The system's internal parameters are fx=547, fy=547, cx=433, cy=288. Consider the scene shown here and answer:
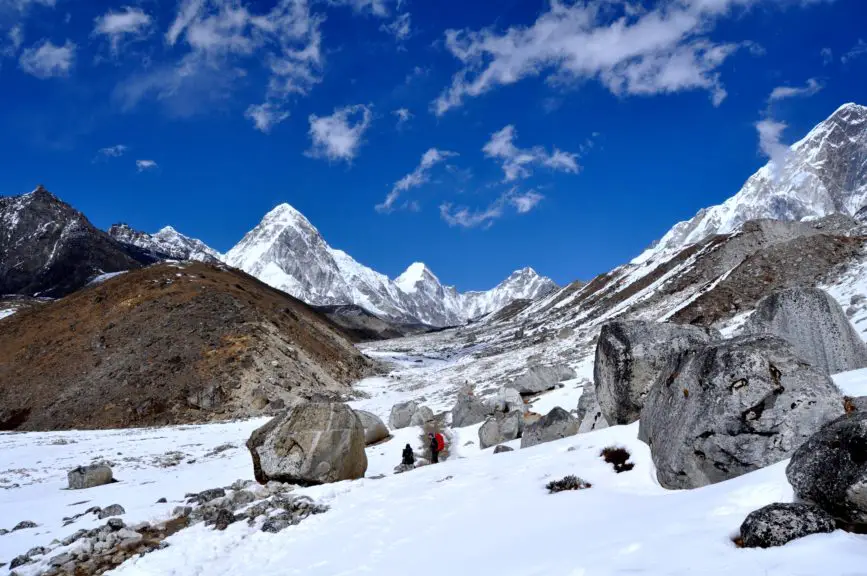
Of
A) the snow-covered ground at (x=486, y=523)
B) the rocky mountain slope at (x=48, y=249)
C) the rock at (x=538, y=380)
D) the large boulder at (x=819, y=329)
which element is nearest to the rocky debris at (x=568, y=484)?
the snow-covered ground at (x=486, y=523)

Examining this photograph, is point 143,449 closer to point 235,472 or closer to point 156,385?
point 235,472

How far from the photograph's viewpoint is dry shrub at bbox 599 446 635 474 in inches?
436

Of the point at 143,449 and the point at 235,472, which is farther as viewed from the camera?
the point at 143,449

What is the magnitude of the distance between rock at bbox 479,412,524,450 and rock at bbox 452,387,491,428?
152 inches

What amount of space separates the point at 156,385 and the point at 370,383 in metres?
22.1

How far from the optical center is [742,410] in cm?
859

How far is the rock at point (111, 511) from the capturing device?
1427cm

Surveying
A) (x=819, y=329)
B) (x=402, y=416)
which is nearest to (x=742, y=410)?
(x=819, y=329)

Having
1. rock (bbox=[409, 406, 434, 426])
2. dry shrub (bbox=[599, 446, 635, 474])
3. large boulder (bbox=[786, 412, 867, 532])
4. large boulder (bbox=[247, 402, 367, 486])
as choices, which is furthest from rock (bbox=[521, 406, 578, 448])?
rock (bbox=[409, 406, 434, 426])

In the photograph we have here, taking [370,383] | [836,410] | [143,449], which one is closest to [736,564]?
[836,410]

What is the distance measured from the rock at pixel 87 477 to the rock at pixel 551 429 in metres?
15.0

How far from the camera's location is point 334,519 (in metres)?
12.8

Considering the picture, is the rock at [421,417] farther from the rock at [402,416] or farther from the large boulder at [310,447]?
the large boulder at [310,447]

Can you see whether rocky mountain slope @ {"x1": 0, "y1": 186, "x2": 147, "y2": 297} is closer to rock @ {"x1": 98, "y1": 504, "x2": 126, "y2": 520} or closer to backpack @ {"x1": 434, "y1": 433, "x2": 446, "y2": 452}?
backpack @ {"x1": 434, "y1": 433, "x2": 446, "y2": 452}
